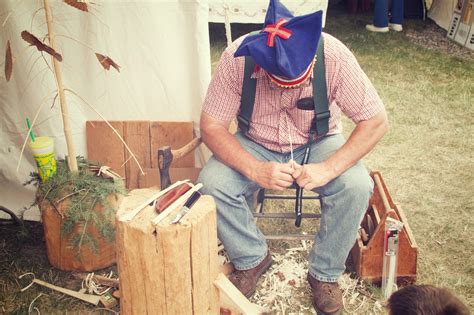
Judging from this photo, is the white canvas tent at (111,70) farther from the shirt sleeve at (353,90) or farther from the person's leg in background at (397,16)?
the person's leg in background at (397,16)

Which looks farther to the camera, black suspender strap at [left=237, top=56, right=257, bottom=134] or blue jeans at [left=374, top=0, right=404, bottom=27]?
blue jeans at [left=374, top=0, right=404, bottom=27]

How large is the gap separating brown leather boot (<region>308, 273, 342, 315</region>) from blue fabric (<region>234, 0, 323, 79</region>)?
114 cm

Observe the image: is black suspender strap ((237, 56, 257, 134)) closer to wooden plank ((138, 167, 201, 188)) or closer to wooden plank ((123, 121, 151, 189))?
wooden plank ((138, 167, 201, 188))

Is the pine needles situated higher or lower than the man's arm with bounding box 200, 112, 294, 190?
lower

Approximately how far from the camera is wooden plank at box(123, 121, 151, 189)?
135 inches

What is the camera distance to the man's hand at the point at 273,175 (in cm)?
264

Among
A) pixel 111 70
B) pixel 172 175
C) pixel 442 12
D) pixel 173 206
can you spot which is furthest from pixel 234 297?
pixel 442 12

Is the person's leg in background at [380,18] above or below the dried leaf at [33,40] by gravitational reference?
below

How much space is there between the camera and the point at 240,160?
2.74m

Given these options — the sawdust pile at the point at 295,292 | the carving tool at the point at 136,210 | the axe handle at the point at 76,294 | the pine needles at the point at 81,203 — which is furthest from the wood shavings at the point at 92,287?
the carving tool at the point at 136,210

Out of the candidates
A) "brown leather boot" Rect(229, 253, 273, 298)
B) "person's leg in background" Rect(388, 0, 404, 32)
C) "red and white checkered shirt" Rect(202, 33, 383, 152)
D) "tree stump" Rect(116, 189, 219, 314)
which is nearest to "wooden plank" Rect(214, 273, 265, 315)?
"tree stump" Rect(116, 189, 219, 314)

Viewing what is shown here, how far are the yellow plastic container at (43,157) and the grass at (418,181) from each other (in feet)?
1.91

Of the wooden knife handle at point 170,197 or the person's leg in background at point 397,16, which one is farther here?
the person's leg in background at point 397,16

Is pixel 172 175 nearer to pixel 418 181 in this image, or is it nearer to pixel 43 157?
pixel 43 157
